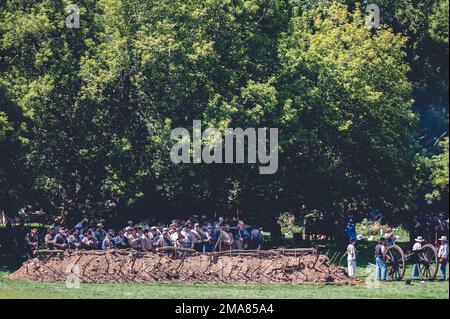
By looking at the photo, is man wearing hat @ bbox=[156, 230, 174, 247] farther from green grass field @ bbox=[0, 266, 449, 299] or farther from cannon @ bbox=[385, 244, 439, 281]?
cannon @ bbox=[385, 244, 439, 281]

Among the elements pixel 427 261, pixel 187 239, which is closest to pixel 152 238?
pixel 187 239

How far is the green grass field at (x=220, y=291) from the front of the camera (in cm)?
3375

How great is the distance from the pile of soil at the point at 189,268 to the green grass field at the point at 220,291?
39.6 inches

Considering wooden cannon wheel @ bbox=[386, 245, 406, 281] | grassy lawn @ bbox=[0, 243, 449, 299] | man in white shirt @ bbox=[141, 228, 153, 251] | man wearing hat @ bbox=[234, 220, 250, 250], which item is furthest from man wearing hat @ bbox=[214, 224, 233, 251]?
wooden cannon wheel @ bbox=[386, 245, 406, 281]

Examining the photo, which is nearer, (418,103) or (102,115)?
(102,115)

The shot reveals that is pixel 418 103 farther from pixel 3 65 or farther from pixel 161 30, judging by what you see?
pixel 3 65

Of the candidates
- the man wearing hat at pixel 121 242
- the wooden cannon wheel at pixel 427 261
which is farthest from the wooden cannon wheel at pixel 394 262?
the man wearing hat at pixel 121 242

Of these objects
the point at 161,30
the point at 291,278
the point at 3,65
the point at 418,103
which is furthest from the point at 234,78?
the point at 418,103

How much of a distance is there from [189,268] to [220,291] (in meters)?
4.13

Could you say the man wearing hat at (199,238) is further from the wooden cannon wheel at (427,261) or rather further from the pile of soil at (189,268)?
the wooden cannon wheel at (427,261)

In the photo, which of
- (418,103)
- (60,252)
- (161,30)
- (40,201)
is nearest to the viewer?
(60,252)
